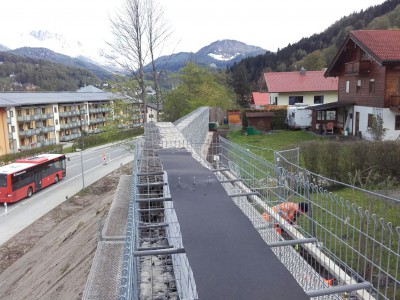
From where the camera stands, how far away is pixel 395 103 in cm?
2175

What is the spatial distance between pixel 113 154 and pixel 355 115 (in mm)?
26966

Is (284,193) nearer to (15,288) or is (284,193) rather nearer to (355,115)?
(15,288)

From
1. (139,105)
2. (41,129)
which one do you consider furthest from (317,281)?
(41,129)

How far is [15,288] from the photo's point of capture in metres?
10.2

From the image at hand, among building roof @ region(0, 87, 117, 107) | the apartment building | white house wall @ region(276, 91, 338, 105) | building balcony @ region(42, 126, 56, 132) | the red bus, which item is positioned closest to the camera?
the red bus

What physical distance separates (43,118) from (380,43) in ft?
160

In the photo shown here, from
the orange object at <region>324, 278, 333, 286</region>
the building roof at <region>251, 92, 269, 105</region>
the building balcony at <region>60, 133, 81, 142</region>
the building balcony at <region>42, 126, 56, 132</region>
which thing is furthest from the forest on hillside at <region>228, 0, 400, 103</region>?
the orange object at <region>324, 278, 333, 286</region>

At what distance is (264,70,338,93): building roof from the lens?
40.3 m

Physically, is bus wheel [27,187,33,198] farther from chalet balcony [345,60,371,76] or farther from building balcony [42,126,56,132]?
building balcony [42,126,56,132]

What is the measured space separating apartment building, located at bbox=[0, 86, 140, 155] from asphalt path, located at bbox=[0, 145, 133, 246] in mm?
5195

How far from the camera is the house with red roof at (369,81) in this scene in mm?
22047

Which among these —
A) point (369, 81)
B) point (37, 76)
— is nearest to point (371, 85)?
point (369, 81)

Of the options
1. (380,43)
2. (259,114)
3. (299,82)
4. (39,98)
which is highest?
(380,43)

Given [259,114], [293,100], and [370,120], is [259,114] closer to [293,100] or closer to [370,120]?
[370,120]
